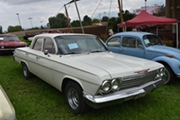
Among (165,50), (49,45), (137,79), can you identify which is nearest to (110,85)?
(137,79)

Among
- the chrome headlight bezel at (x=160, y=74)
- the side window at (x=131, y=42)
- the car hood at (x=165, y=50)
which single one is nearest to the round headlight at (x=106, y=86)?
the chrome headlight bezel at (x=160, y=74)

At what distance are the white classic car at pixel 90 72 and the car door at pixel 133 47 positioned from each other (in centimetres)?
176

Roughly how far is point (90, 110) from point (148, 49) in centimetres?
311

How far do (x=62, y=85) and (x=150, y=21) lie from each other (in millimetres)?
6522

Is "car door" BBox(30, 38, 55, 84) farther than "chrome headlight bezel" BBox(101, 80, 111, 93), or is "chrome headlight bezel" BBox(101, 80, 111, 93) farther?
"car door" BBox(30, 38, 55, 84)

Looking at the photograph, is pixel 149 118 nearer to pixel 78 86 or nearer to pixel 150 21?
pixel 78 86

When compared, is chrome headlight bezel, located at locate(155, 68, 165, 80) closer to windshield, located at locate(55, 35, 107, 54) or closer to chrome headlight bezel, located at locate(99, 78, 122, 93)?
chrome headlight bezel, located at locate(99, 78, 122, 93)

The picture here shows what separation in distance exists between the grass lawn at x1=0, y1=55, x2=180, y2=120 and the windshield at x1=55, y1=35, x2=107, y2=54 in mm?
1182

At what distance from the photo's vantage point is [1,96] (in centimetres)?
262

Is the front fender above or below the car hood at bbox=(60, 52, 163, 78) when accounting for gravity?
below

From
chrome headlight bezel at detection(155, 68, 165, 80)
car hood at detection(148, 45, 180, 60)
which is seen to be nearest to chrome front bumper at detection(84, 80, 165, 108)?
chrome headlight bezel at detection(155, 68, 165, 80)

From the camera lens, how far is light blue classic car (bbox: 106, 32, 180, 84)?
5082 mm

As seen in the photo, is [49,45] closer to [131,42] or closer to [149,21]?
[131,42]

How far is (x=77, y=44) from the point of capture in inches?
170
